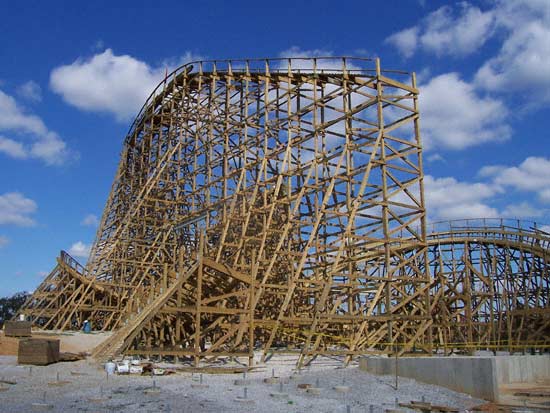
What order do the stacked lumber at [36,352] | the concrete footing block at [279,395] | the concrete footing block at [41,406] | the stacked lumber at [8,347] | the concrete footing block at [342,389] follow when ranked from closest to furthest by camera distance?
the concrete footing block at [41,406] → the concrete footing block at [279,395] → the concrete footing block at [342,389] → the stacked lumber at [36,352] → the stacked lumber at [8,347]

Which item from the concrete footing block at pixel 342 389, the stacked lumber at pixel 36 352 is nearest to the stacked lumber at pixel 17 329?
the stacked lumber at pixel 36 352

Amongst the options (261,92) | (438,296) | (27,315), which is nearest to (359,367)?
(438,296)

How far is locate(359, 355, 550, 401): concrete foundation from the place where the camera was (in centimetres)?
1390

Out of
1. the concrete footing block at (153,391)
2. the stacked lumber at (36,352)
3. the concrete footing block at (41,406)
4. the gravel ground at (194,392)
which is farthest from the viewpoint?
the stacked lumber at (36,352)

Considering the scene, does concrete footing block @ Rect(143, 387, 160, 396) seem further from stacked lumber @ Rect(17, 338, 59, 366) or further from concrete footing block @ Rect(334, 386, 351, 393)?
stacked lumber @ Rect(17, 338, 59, 366)

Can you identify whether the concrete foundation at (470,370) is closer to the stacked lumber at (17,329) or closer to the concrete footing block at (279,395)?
the concrete footing block at (279,395)

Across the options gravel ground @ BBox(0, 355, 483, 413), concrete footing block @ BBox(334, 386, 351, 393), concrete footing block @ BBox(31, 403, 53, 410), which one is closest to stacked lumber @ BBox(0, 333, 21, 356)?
gravel ground @ BBox(0, 355, 483, 413)

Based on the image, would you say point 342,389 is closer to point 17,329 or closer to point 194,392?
point 194,392

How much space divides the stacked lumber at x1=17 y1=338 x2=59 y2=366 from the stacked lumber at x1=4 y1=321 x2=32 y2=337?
7134 millimetres

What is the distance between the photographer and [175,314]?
787 inches

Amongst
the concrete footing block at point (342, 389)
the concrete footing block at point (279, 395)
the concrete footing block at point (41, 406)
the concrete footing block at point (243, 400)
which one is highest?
the concrete footing block at point (342, 389)

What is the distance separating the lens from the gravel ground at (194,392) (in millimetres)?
11000

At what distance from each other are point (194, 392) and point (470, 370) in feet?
21.3

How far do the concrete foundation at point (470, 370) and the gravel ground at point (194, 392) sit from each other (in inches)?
14.5
